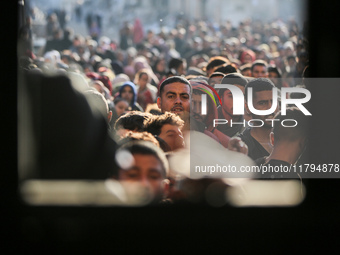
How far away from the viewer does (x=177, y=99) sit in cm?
357

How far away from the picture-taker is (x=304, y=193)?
278 cm

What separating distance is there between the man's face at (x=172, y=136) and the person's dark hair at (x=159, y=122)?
0.03m

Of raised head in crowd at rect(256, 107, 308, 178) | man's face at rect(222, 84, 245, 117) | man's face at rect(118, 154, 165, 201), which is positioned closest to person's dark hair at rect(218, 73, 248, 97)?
man's face at rect(222, 84, 245, 117)

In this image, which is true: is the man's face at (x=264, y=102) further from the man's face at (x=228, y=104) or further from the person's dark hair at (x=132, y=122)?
the person's dark hair at (x=132, y=122)

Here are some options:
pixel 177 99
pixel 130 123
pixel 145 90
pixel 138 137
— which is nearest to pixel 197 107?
pixel 138 137

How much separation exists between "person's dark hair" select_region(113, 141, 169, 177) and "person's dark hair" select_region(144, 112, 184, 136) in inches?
9.8

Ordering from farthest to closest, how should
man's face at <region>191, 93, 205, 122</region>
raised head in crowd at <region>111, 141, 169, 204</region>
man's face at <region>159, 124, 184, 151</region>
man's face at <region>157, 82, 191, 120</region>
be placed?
man's face at <region>157, 82, 191, 120</region> → man's face at <region>159, 124, 184, 151</region> → man's face at <region>191, 93, 205, 122</region> → raised head in crowd at <region>111, 141, 169, 204</region>

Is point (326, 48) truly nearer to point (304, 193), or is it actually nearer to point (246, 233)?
point (304, 193)

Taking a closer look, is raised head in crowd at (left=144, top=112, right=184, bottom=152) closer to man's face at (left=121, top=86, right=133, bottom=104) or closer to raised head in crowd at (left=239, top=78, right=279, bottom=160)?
raised head in crowd at (left=239, top=78, right=279, bottom=160)

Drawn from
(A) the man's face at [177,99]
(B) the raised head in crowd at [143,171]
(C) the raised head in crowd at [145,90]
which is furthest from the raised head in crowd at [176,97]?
(C) the raised head in crowd at [145,90]

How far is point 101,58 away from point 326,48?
770 cm

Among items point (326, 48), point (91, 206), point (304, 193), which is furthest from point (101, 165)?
point (326, 48)

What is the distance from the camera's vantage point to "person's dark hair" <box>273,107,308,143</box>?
111 inches

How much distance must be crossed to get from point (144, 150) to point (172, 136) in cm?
34
